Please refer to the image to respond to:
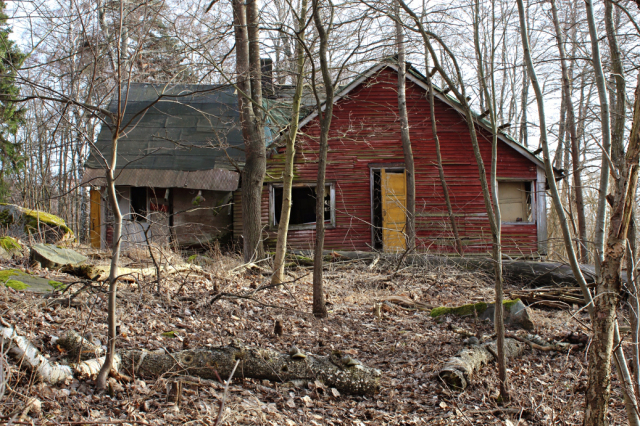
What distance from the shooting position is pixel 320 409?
159 inches

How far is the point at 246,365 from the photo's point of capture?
4387mm

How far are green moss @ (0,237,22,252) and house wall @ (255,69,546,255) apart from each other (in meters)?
6.93

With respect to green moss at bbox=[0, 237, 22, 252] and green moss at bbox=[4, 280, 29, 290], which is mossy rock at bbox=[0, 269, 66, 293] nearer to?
green moss at bbox=[4, 280, 29, 290]

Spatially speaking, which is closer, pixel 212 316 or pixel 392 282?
pixel 212 316

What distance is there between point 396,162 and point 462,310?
26.0 ft

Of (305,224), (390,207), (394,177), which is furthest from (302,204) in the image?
(394,177)

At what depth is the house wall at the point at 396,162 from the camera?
14.2 meters

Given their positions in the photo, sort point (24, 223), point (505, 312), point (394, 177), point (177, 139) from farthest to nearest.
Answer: point (394, 177) < point (177, 139) < point (24, 223) < point (505, 312)

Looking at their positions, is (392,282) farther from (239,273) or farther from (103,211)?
(103,211)

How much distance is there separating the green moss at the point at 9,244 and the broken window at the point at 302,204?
7.10 metres

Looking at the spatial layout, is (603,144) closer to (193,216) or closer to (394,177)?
(394,177)

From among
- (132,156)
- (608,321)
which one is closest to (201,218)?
(132,156)

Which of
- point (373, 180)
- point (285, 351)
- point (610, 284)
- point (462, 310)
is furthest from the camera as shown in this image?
point (373, 180)

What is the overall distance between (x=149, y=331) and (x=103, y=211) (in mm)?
9997
